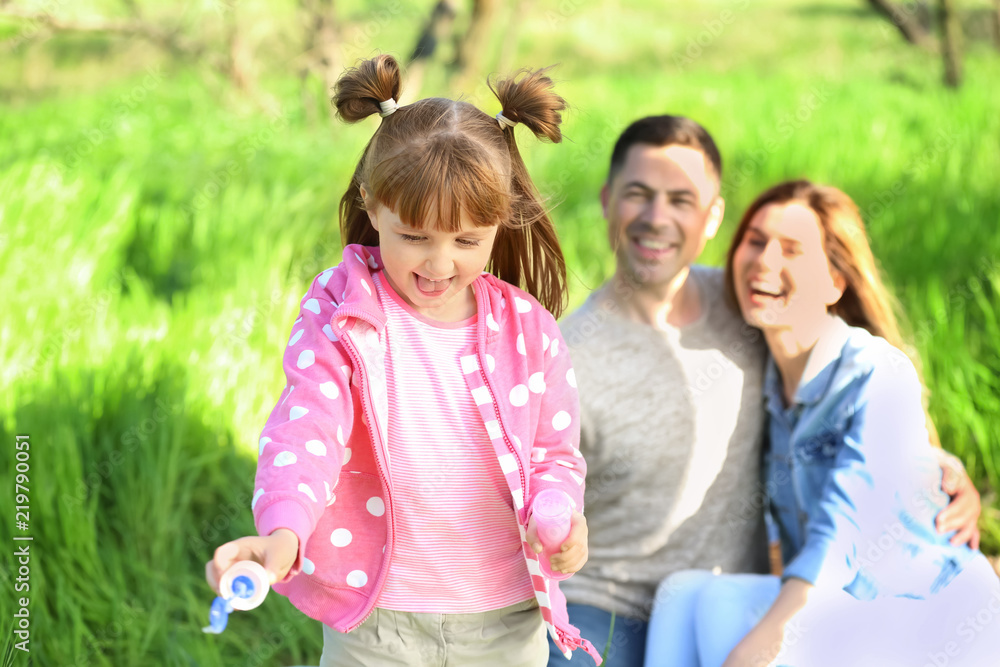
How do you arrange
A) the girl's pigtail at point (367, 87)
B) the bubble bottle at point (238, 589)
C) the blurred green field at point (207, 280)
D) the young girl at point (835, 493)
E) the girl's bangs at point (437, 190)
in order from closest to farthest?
the bubble bottle at point (238, 589) → the girl's bangs at point (437, 190) → the girl's pigtail at point (367, 87) → the young girl at point (835, 493) → the blurred green field at point (207, 280)

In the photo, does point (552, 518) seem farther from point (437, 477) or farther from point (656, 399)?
point (656, 399)

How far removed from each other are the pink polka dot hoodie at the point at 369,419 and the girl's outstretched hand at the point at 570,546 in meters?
0.07

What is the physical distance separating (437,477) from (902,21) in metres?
7.37

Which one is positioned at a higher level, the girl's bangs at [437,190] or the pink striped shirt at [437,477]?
the girl's bangs at [437,190]

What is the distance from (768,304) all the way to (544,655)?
3.39 ft

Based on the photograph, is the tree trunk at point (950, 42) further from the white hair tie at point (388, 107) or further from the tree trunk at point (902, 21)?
the white hair tie at point (388, 107)

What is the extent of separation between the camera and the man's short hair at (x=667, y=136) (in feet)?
7.26

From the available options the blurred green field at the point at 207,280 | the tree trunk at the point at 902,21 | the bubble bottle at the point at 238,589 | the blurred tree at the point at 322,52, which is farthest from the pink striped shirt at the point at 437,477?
the tree trunk at the point at 902,21

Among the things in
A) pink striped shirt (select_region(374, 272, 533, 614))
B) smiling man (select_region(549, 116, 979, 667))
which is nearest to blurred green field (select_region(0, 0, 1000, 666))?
smiling man (select_region(549, 116, 979, 667))

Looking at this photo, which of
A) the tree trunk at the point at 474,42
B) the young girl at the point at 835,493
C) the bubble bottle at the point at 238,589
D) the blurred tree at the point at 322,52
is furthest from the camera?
the blurred tree at the point at 322,52

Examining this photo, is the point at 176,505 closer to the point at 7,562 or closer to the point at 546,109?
the point at 7,562

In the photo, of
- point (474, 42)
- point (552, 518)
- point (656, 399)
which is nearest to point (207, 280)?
point (656, 399)

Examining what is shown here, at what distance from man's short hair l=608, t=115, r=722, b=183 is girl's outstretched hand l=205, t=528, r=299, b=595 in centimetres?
147

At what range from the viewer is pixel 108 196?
366 cm
